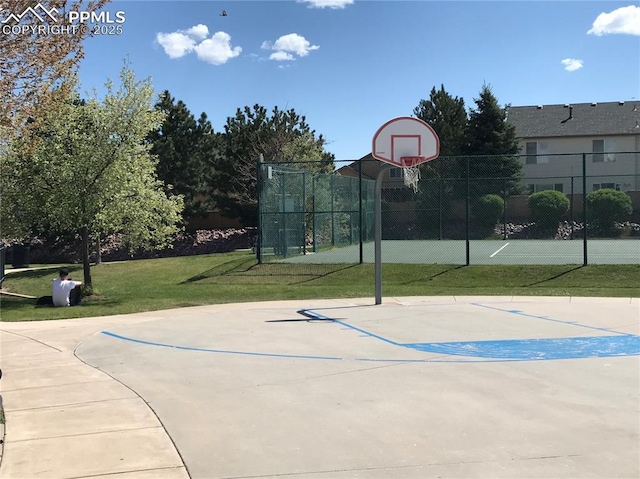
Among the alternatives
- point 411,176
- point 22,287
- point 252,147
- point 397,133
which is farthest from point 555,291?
point 252,147

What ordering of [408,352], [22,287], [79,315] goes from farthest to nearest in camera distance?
[22,287]
[79,315]
[408,352]

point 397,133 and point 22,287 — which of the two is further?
point 22,287

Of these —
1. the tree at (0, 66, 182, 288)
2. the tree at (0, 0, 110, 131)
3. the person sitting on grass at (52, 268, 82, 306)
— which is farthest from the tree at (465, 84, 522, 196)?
the tree at (0, 0, 110, 131)

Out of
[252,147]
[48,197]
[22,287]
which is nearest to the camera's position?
[48,197]

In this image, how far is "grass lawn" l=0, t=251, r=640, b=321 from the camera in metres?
15.1

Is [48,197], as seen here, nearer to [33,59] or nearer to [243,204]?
Result: [33,59]

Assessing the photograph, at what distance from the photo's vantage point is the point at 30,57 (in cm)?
771

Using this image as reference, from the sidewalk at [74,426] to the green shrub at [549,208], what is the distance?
28.6 metres

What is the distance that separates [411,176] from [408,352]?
29.6 feet

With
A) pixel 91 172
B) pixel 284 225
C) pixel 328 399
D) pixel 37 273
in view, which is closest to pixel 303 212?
pixel 284 225

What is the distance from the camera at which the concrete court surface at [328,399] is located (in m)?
4.52

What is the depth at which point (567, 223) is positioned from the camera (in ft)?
107

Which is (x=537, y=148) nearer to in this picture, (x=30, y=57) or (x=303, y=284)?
(x=303, y=284)

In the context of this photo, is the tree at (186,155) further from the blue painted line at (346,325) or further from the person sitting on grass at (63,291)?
the blue painted line at (346,325)
